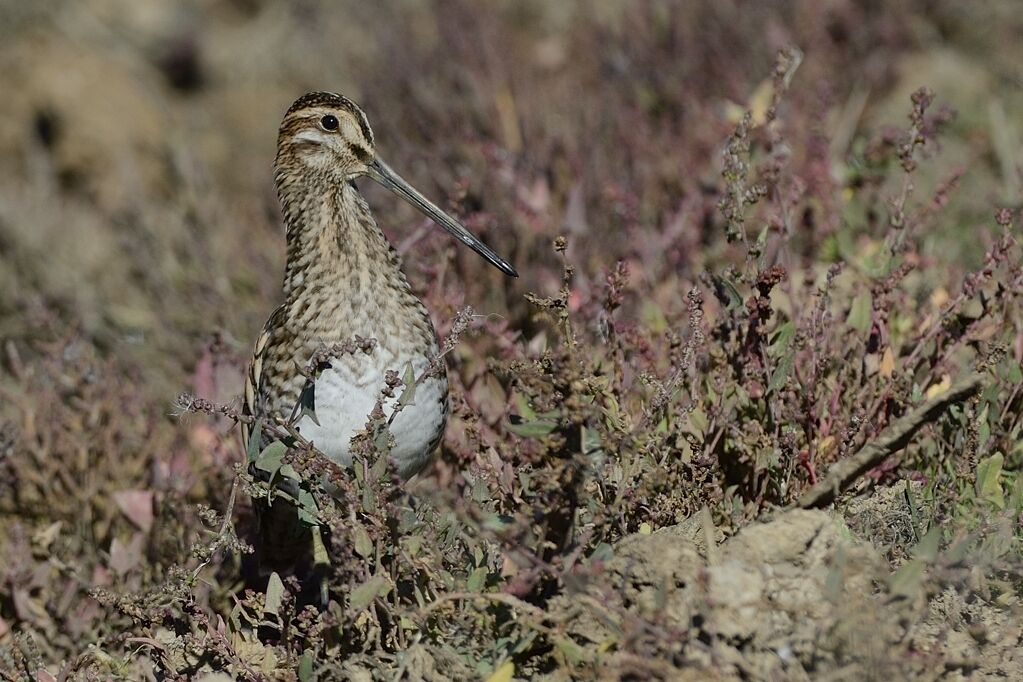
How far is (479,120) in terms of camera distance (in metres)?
5.80

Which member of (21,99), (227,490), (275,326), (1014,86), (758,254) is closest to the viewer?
(758,254)

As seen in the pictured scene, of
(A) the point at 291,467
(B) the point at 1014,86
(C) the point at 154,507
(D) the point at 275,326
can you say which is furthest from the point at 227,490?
(B) the point at 1014,86

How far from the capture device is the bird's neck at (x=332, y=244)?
367 centimetres

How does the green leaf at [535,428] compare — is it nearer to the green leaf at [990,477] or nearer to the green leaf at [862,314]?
the green leaf at [990,477]

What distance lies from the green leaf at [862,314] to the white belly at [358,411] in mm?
1077

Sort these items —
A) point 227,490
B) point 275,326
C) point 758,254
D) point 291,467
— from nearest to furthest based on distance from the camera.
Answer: point 291,467
point 758,254
point 275,326
point 227,490

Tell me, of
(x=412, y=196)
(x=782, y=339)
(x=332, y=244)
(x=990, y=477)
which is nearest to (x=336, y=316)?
(x=332, y=244)

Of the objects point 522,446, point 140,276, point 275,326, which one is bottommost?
point 522,446

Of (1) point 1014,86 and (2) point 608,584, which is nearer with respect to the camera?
(2) point 608,584

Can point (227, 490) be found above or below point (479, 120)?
below

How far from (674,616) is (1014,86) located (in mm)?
3824

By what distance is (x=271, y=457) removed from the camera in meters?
3.02

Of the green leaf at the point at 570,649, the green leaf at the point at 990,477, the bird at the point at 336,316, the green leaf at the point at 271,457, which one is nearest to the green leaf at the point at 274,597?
the green leaf at the point at 271,457

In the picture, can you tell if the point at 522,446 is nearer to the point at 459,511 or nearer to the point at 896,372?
the point at 459,511
